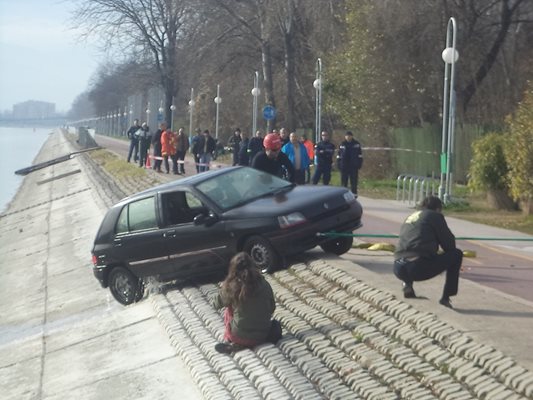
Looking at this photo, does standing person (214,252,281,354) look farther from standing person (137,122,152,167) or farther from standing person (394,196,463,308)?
standing person (137,122,152,167)

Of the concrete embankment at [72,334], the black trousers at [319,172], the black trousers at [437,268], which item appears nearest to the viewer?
the black trousers at [437,268]

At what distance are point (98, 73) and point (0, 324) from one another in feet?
543

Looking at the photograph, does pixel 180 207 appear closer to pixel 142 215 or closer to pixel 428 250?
pixel 142 215

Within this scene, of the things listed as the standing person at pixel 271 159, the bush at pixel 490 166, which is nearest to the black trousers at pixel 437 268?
the standing person at pixel 271 159

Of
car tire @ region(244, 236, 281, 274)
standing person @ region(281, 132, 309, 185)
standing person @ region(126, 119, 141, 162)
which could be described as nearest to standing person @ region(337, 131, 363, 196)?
standing person @ region(281, 132, 309, 185)

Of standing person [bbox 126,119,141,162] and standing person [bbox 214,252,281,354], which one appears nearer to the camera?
standing person [bbox 214,252,281,354]

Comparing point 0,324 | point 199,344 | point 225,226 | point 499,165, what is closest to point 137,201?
point 225,226

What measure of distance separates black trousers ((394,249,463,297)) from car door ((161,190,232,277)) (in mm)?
3643

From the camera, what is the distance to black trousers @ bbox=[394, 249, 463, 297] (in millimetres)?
10445

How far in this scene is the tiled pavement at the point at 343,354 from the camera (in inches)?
310

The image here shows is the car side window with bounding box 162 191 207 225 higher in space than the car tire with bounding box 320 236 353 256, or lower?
higher

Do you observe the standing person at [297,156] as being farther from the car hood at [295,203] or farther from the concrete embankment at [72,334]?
the car hood at [295,203]

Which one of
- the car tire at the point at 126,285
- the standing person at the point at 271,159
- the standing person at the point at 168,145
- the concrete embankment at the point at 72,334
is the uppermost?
the standing person at the point at 271,159

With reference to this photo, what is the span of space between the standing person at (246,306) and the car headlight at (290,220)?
2846mm
